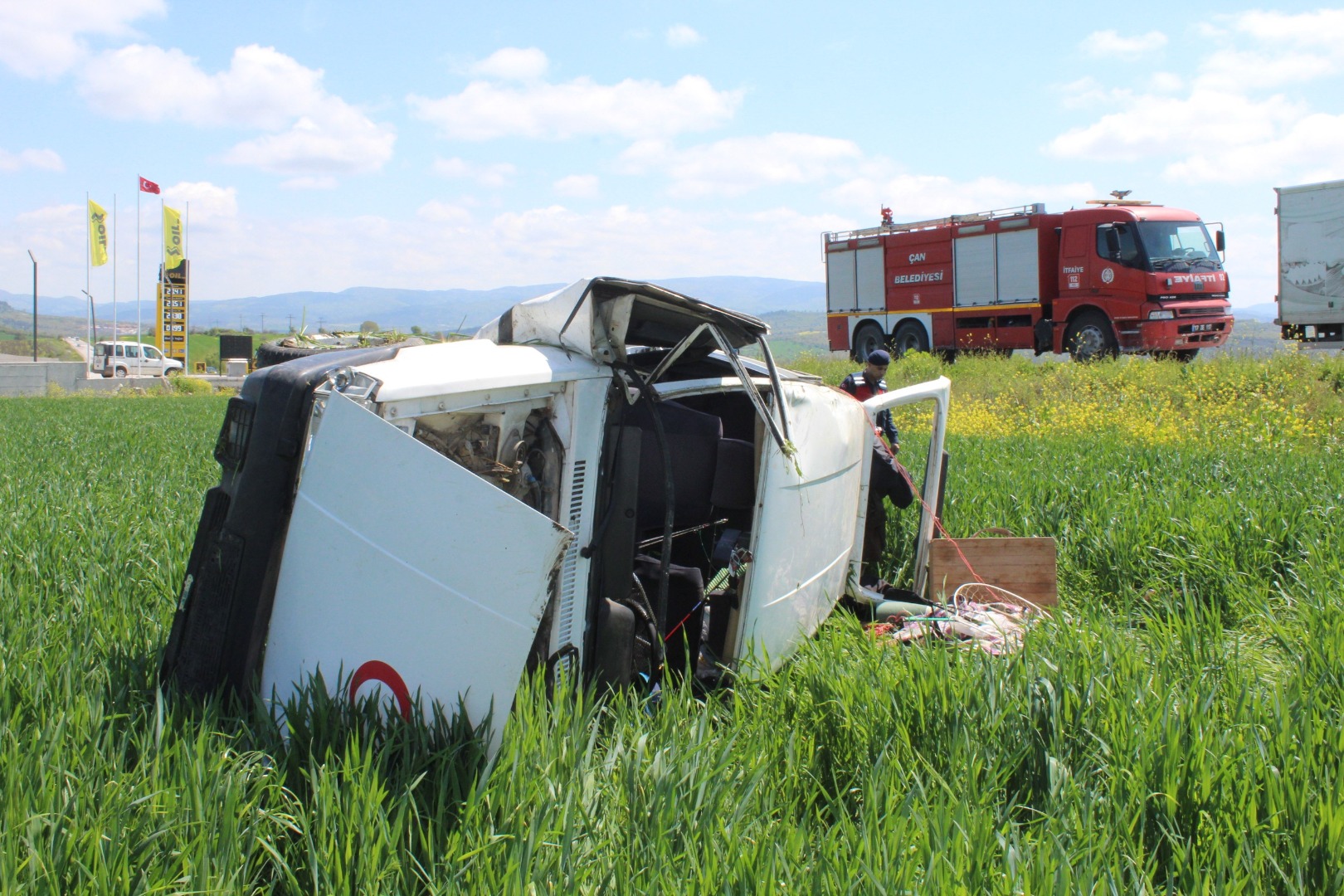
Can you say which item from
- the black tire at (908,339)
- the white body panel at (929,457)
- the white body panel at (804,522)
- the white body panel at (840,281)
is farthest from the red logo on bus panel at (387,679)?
the white body panel at (840,281)

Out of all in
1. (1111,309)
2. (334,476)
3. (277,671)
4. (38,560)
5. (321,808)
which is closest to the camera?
(321,808)

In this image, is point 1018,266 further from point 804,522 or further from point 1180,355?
point 804,522

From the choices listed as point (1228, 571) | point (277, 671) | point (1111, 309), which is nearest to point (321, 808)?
point (277, 671)

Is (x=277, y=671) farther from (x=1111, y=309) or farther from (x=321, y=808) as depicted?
(x=1111, y=309)

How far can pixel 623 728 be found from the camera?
2.97 metres

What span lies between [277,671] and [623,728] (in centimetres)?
101

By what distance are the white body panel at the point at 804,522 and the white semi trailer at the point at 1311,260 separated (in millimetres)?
17926

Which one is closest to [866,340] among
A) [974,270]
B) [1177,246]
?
[974,270]

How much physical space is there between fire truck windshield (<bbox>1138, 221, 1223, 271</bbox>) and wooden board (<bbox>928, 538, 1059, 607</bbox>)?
50.6 feet

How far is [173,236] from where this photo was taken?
46.4 m

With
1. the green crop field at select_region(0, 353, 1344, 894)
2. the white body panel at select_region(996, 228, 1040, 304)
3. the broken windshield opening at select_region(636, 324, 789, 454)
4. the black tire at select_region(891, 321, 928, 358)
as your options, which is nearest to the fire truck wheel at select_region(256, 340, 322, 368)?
the green crop field at select_region(0, 353, 1344, 894)

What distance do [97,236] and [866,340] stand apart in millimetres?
40780

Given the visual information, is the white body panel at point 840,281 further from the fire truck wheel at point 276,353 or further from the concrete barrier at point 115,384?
the concrete barrier at point 115,384

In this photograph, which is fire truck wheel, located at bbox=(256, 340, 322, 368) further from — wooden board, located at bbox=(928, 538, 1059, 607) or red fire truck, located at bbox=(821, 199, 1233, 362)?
red fire truck, located at bbox=(821, 199, 1233, 362)
